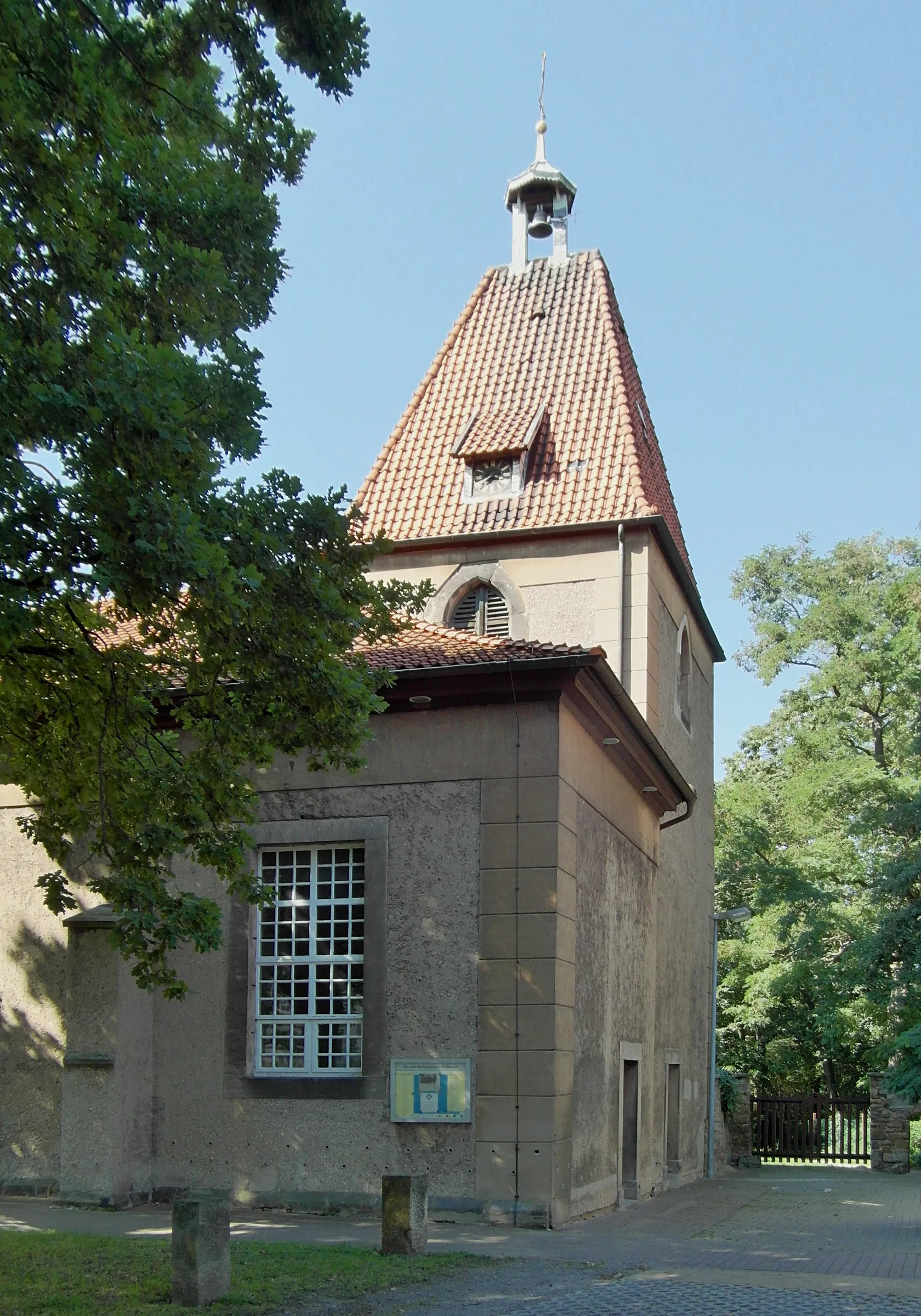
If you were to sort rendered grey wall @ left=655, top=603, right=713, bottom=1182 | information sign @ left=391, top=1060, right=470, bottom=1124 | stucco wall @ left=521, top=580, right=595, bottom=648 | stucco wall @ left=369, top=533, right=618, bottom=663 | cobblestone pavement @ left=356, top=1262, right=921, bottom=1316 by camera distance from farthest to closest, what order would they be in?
rendered grey wall @ left=655, top=603, right=713, bottom=1182 → stucco wall @ left=521, top=580, right=595, bottom=648 → stucco wall @ left=369, top=533, right=618, bottom=663 → information sign @ left=391, top=1060, right=470, bottom=1124 → cobblestone pavement @ left=356, top=1262, right=921, bottom=1316

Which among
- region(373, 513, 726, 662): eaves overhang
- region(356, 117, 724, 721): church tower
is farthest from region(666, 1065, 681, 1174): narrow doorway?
region(373, 513, 726, 662): eaves overhang

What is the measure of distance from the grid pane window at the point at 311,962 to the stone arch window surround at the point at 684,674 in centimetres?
1051

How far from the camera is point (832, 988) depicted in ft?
116

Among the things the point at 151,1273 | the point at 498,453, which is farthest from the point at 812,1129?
the point at 151,1273

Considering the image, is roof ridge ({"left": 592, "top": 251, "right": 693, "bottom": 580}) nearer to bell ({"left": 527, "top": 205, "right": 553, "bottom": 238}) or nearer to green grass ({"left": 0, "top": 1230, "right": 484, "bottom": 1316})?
bell ({"left": 527, "top": 205, "right": 553, "bottom": 238})

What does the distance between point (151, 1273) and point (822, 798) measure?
91.9 ft

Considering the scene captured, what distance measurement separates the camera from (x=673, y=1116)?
23.1 meters

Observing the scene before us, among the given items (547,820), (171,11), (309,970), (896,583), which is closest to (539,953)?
(547,820)

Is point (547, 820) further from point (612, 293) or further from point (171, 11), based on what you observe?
point (612, 293)

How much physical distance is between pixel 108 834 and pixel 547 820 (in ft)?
16.4

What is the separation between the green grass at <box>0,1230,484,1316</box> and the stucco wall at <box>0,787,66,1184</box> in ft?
11.1

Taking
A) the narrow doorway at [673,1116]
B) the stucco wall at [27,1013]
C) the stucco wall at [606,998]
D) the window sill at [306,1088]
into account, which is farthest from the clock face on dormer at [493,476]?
the window sill at [306,1088]

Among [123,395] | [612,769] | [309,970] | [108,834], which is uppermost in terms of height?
[123,395]

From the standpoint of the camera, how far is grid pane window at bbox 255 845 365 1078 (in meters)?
15.0
